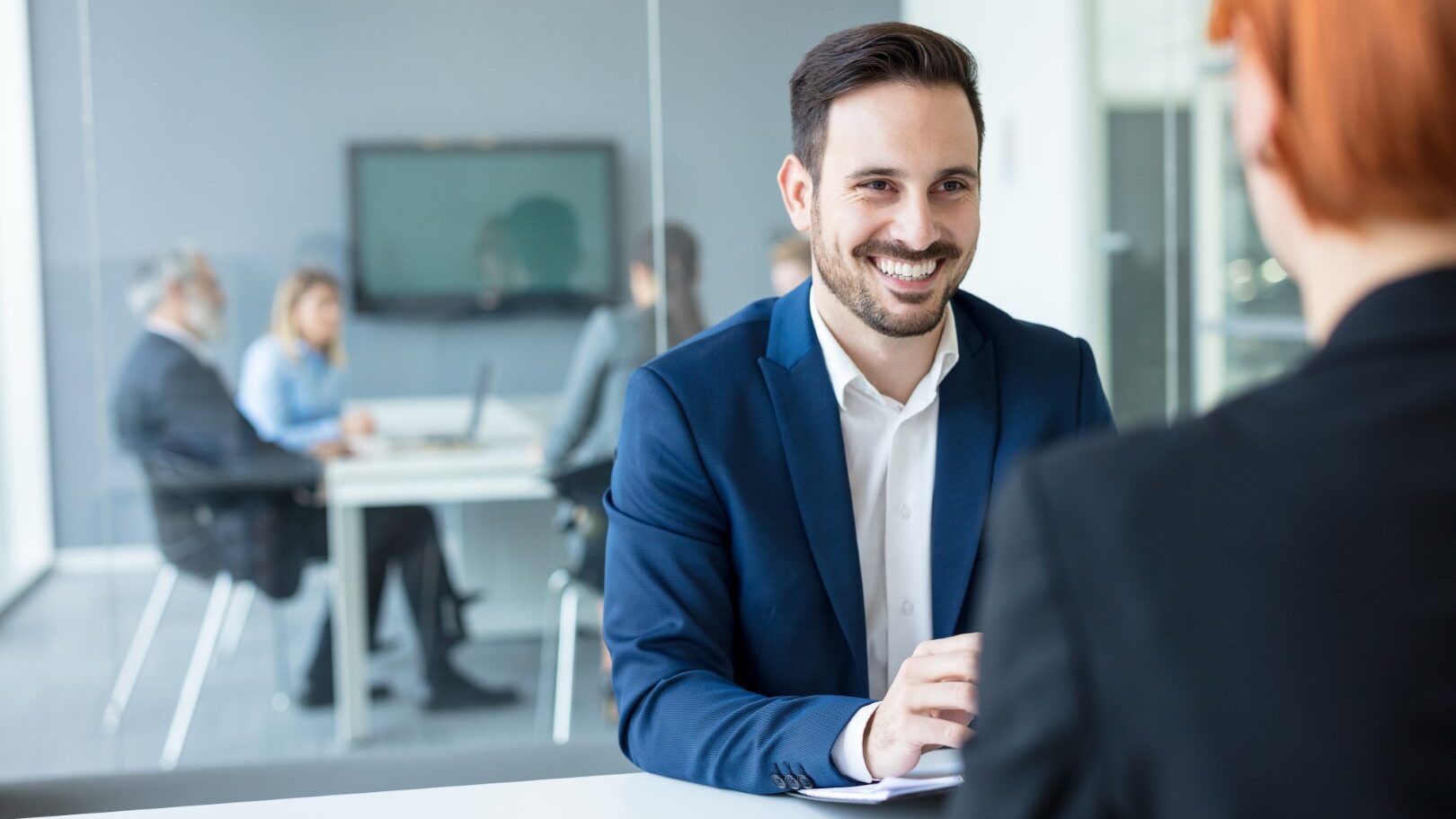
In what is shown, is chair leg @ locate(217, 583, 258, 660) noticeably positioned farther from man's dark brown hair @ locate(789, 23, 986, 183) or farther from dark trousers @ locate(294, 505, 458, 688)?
man's dark brown hair @ locate(789, 23, 986, 183)

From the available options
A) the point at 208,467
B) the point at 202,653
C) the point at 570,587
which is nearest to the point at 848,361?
the point at 570,587

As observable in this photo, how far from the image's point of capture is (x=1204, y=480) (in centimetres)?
58

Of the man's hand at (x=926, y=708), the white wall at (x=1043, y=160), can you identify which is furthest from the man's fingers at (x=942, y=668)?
the white wall at (x=1043, y=160)

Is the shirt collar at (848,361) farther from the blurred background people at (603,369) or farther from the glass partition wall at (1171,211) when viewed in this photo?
the glass partition wall at (1171,211)

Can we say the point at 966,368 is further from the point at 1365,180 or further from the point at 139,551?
the point at 139,551

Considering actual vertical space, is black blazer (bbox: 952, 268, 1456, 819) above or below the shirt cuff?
above

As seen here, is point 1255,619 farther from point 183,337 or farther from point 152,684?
point 152,684

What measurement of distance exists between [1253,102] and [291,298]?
308 cm

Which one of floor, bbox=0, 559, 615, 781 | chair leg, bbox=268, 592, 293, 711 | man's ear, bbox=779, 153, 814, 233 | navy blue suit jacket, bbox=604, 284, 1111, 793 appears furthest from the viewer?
chair leg, bbox=268, 592, 293, 711

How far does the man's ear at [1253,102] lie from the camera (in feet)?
2.03

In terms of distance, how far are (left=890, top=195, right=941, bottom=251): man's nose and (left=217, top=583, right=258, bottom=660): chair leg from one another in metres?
2.46

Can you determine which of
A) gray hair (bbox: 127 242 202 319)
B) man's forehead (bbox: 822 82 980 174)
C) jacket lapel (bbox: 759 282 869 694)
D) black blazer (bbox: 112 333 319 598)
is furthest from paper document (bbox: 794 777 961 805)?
gray hair (bbox: 127 242 202 319)

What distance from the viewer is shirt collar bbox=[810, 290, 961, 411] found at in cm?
160

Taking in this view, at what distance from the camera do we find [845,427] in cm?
162
